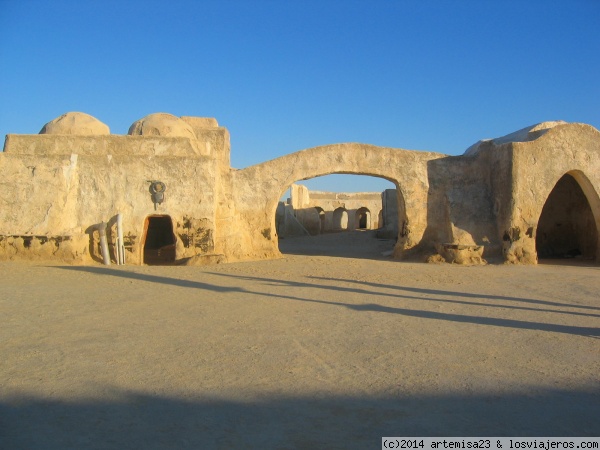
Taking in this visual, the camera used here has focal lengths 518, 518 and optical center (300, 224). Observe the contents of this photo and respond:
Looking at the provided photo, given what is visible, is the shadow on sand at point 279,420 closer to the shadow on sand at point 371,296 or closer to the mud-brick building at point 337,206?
the shadow on sand at point 371,296

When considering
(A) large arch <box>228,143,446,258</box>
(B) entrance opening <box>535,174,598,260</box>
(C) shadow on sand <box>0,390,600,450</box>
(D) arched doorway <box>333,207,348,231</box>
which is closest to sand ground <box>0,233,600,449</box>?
(C) shadow on sand <box>0,390,600,450</box>

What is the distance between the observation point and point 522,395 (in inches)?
138

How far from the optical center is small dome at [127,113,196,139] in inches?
537

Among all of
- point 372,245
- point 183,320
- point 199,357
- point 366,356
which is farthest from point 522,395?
point 372,245

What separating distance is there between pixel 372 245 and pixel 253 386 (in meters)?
16.1

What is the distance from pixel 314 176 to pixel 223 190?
2.35 meters

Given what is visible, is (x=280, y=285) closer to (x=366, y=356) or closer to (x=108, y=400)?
(x=366, y=356)

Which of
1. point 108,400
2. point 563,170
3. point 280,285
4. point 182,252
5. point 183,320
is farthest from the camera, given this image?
point 563,170

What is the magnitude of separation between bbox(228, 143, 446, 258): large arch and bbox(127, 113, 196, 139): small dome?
204cm

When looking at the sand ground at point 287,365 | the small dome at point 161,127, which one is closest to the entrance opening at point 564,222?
the sand ground at point 287,365

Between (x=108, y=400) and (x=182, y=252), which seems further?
(x=182, y=252)

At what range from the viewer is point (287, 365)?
411 cm

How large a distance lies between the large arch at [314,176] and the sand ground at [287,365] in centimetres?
521

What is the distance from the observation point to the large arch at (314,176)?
1316 cm
